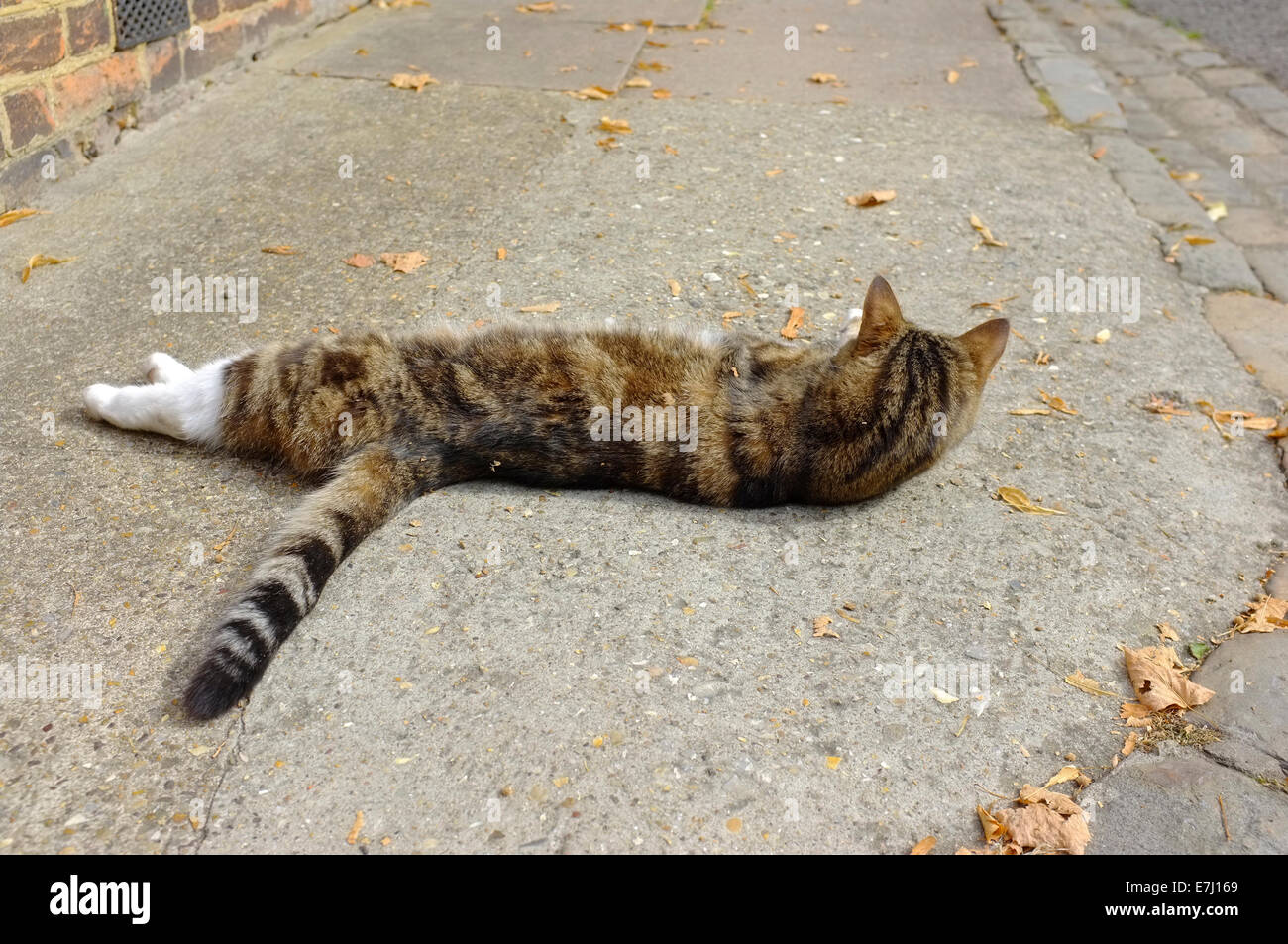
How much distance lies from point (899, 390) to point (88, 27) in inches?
178

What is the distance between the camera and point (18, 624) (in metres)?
2.90

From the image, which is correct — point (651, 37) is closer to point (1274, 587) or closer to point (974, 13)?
point (974, 13)

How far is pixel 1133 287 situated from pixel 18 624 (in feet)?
16.6

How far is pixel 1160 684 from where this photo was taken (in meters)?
3.02

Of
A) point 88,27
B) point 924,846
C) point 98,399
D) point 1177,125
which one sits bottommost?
point 924,846

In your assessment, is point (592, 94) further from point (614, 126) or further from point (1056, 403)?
point (1056, 403)

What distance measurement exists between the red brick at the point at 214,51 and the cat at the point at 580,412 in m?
3.33

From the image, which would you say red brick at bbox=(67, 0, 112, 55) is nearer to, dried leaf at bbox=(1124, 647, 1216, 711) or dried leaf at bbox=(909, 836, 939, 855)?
dried leaf at bbox=(909, 836, 939, 855)

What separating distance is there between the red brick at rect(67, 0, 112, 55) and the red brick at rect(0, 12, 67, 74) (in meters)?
0.08

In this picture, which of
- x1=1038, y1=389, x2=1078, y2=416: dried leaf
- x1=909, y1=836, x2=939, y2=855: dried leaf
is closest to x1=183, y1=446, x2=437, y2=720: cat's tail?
x1=909, y1=836, x2=939, y2=855: dried leaf

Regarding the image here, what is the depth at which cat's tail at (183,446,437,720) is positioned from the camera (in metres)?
2.70

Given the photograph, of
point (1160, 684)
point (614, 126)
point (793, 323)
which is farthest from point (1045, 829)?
point (614, 126)

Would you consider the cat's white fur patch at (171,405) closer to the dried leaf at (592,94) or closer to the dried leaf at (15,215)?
the dried leaf at (15,215)

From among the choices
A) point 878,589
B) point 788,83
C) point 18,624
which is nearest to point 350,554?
point 18,624
